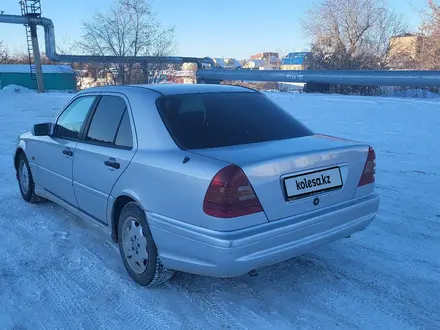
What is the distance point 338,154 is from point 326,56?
22.7 m

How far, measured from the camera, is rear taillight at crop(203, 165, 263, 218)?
2.52 meters

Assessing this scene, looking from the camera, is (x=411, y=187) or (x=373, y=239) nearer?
(x=373, y=239)

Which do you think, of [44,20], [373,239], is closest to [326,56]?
[44,20]

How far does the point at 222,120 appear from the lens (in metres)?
3.27

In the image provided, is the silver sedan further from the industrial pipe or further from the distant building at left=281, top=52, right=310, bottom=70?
the distant building at left=281, top=52, right=310, bottom=70

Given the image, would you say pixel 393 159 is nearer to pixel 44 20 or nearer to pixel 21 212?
pixel 21 212

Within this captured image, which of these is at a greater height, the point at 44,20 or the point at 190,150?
the point at 44,20

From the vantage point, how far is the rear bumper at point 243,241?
2516 mm

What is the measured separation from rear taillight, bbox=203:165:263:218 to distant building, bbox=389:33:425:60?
23798 millimetres

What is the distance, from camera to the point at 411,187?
219 inches

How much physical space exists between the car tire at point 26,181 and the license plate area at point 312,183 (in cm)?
355

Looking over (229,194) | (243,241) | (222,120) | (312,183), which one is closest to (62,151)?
(222,120)

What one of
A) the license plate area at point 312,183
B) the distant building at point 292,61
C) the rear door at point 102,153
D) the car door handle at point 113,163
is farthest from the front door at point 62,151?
the distant building at point 292,61

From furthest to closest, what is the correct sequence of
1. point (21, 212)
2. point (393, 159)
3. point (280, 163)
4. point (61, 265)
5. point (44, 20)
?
point (44, 20) < point (393, 159) < point (21, 212) < point (61, 265) < point (280, 163)
